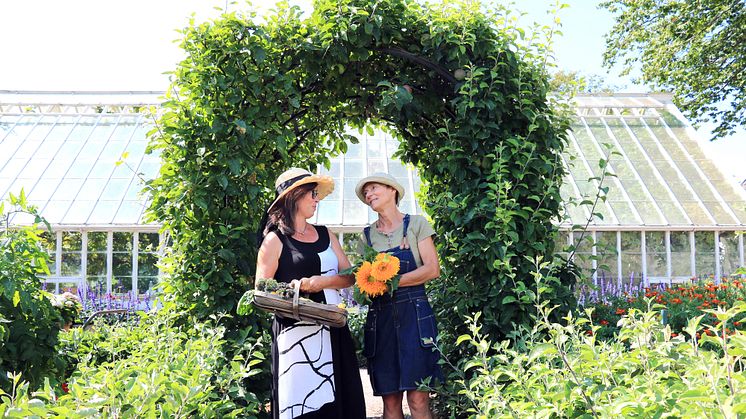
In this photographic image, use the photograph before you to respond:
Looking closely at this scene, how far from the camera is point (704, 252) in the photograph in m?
12.0

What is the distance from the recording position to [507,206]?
3.60 metres

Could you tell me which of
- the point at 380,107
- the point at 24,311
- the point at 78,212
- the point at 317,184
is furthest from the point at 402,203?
the point at 24,311

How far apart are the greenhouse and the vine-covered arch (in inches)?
296

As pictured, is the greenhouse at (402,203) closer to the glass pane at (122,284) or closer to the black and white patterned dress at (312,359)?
the glass pane at (122,284)

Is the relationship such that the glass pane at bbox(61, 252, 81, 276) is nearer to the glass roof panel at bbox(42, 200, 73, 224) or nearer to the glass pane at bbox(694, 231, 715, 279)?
the glass roof panel at bbox(42, 200, 73, 224)

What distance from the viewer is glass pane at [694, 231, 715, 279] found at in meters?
11.9

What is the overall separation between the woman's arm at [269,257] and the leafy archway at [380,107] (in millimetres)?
451

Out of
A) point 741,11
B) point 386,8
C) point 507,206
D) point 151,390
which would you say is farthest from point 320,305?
point 741,11

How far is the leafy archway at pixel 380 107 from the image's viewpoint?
11.6 ft

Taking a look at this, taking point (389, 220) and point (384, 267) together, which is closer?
point (384, 267)

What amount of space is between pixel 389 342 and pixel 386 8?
190 cm

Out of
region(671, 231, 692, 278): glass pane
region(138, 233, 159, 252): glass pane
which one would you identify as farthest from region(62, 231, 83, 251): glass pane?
region(671, 231, 692, 278): glass pane

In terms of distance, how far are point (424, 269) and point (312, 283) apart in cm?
62

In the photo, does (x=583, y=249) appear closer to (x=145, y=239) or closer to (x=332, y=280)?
(x=145, y=239)
